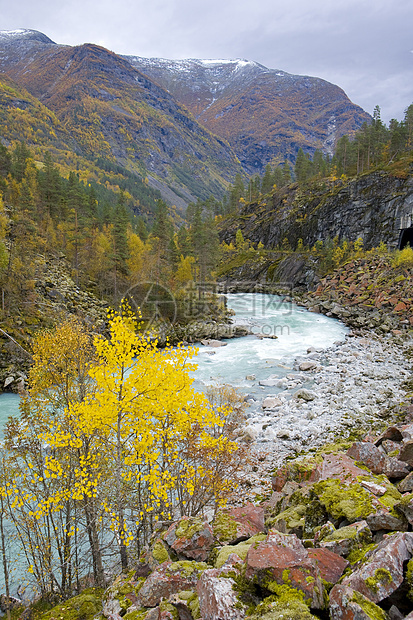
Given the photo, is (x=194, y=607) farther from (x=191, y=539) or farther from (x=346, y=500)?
(x=346, y=500)

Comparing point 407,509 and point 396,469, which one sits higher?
point 407,509

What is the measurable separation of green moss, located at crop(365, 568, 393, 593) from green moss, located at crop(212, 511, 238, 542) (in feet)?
13.4

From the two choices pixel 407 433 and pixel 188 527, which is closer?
pixel 188 527

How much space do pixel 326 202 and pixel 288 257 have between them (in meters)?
21.3

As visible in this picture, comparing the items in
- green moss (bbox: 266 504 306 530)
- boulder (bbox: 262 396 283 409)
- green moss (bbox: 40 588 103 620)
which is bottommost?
boulder (bbox: 262 396 283 409)

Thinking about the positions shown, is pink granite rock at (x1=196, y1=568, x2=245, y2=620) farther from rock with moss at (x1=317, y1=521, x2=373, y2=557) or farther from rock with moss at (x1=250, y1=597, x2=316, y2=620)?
rock with moss at (x1=317, y1=521, x2=373, y2=557)

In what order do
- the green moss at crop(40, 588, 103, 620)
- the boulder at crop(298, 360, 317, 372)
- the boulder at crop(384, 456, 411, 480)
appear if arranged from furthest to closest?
the boulder at crop(298, 360, 317, 372)
the boulder at crop(384, 456, 411, 480)
the green moss at crop(40, 588, 103, 620)

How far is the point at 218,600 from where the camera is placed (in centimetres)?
556

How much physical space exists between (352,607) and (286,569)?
1.28 metres

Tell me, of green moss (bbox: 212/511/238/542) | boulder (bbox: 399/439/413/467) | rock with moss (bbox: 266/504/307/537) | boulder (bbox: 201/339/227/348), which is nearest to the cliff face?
boulder (bbox: 201/339/227/348)

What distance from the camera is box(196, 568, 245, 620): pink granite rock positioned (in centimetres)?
541

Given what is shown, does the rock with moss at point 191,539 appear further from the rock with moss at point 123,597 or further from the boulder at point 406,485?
the boulder at point 406,485

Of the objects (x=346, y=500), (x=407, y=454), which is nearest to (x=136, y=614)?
(x=346, y=500)

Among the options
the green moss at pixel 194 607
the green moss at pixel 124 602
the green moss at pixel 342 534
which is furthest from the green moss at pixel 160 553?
the green moss at pixel 342 534
